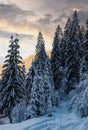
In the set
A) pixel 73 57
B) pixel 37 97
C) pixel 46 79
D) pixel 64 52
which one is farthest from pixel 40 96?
pixel 64 52

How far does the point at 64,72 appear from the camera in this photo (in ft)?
167

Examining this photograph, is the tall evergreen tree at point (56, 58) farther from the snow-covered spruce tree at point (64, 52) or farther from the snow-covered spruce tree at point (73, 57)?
the snow-covered spruce tree at point (73, 57)

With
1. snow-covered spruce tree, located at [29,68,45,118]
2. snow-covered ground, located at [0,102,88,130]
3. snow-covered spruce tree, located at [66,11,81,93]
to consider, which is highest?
snow-covered spruce tree, located at [66,11,81,93]

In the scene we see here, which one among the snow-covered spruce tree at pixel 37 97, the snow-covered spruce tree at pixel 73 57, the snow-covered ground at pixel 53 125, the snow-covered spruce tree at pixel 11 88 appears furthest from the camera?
the snow-covered spruce tree at pixel 73 57

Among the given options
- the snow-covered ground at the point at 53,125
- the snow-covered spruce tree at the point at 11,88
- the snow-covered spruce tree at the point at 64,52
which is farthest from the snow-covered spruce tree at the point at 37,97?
the snow-covered spruce tree at the point at 64,52

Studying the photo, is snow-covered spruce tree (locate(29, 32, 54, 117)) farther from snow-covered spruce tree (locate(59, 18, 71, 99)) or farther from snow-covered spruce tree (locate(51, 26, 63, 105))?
snow-covered spruce tree (locate(51, 26, 63, 105))

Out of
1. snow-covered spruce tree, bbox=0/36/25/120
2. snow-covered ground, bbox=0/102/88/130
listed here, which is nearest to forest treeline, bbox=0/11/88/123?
snow-covered spruce tree, bbox=0/36/25/120

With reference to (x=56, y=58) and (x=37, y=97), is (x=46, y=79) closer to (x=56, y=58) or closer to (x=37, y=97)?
(x=37, y=97)

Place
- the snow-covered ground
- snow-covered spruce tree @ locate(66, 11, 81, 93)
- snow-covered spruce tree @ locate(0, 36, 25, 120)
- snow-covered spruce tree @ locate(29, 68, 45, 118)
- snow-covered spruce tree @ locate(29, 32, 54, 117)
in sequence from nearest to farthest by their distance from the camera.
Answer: the snow-covered ground < snow-covered spruce tree @ locate(29, 32, 54, 117) < snow-covered spruce tree @ locate(29, 68, 45, 118) < snow-covered spruce tree @ locate(0, 36, 25, 120) < snow-covered spruce tree @ locate(66, 11, 81, 93)

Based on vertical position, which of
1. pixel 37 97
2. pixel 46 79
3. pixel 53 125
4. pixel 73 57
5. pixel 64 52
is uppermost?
pixel 64 52

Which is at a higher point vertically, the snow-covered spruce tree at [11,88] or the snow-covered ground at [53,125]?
the snow-covered spruce tree at [11,88]

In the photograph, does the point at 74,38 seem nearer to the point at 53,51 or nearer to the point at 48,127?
the point at 53,51

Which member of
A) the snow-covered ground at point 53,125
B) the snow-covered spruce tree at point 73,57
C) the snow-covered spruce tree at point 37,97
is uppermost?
the snow-covered spruce tree at point 73,57

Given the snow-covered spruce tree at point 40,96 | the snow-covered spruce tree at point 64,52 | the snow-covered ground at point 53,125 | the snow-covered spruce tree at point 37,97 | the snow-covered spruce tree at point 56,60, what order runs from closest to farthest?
the snow-covered ground at point 53,125
the snow-covered spruce tree at point 40,96
the snow-covered spruce tree at point 37,97
the snow-covered spruce tree at point 64,52
the snow-covered spruce tree at point 56,60
